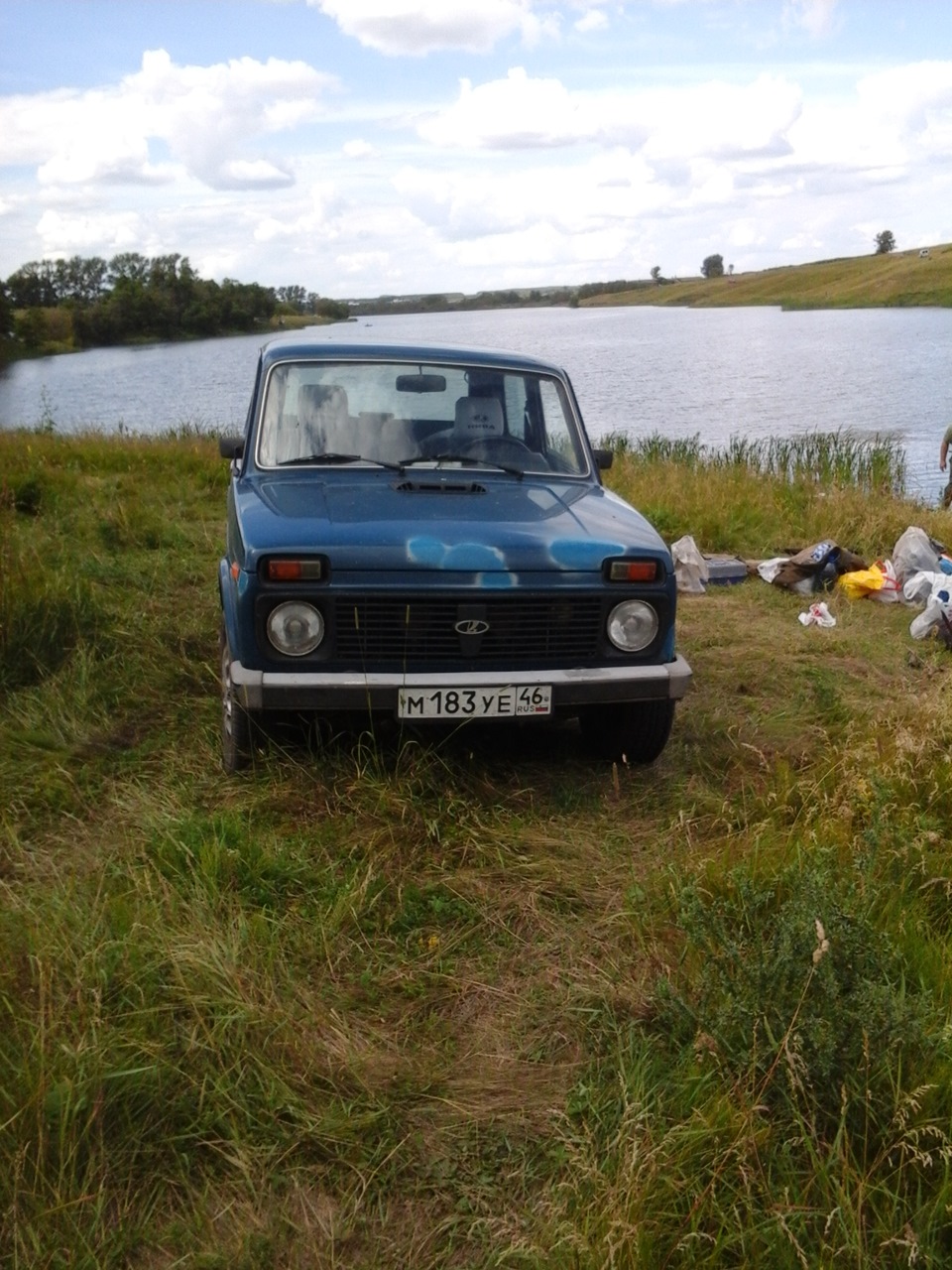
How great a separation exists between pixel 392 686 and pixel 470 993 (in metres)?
1.21

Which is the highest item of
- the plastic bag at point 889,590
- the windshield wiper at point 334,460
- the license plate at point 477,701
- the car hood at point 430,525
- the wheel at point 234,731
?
the windshield wiper at point 334,460

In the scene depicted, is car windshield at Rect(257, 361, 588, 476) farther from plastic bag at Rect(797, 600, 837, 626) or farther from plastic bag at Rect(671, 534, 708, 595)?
plastic bag at Rect(671, 534, 708, 595)

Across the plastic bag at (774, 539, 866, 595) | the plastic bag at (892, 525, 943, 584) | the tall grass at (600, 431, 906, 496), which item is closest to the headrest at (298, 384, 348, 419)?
the plastic bag at (774, 539, 866, 595)

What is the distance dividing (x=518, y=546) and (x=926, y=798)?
1640 millimetres

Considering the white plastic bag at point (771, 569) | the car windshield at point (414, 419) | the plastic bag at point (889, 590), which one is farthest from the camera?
the white plastic bag at point (771, 569)

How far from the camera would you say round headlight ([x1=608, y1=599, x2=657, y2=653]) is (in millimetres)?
4324

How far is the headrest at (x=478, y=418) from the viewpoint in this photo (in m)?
5.21

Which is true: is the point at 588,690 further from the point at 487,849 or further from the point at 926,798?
the point at 926,798

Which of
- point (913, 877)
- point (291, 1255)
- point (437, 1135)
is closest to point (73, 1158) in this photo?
point (291, 1255)

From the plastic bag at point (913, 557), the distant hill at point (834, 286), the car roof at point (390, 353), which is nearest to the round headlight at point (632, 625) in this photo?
the car roof at point (390, 353)

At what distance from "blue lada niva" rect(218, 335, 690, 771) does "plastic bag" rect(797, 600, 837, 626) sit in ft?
9.93

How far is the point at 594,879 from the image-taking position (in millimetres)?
3766

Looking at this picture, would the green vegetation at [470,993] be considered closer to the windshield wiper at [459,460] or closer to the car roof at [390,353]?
the windshield wiper at [459,460]

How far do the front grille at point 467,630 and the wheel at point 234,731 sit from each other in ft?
1.62
